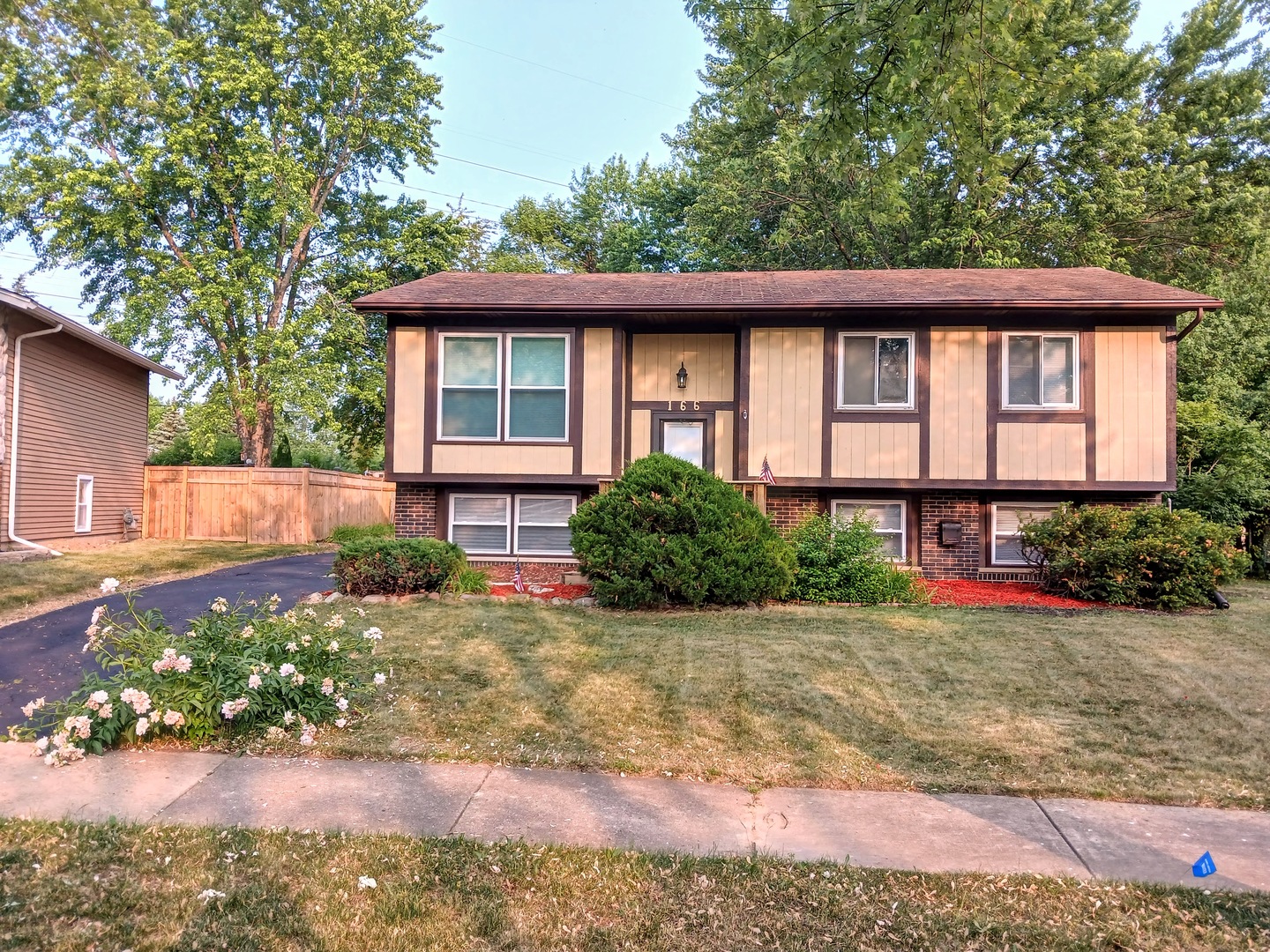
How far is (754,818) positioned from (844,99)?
519cm

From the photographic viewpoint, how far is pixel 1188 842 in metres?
3.80

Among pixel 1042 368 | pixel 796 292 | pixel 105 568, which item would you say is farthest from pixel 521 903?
pixel 105 568

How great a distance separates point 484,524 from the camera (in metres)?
13.5

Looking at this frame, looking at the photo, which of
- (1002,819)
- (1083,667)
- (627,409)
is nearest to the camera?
(1002,819)

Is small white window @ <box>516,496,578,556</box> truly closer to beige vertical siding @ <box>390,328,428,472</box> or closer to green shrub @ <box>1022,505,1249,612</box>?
beige vertical siding @ <box>390,328,428,472</box>

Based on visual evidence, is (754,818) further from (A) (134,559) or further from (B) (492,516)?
(A) (134,559)

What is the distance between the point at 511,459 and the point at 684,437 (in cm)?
293

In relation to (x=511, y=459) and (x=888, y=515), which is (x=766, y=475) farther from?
(x=511, y=459)

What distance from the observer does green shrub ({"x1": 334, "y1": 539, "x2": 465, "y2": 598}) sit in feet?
32.5

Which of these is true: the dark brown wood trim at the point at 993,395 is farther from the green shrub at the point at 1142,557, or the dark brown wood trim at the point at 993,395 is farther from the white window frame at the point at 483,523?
the white window frame at the point at 483,523

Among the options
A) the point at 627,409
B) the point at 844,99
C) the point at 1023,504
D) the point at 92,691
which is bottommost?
the point at 92,691

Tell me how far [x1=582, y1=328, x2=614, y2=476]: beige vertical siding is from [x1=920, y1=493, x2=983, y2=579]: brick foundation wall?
16.7 feet

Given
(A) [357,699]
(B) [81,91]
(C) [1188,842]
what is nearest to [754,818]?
(C) [1188,842]

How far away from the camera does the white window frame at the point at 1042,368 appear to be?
12391mm
